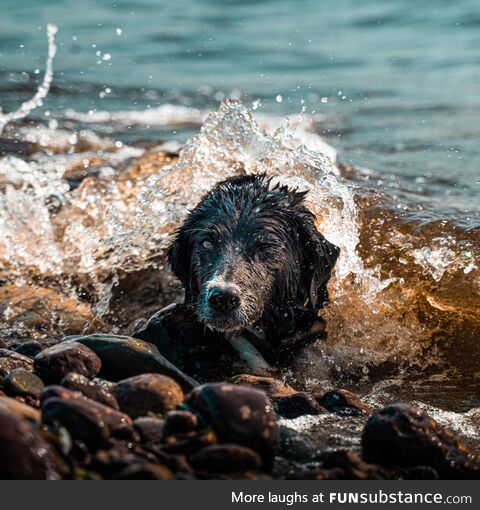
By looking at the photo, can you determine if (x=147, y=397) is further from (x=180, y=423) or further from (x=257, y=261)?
(x=257, y=261)

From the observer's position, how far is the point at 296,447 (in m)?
4.34

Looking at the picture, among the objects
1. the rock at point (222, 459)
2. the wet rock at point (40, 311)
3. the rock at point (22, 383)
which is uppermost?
the rock at point (22, 383)

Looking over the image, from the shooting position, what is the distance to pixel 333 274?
22.5 feet

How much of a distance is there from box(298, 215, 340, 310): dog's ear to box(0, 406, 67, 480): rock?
331cm

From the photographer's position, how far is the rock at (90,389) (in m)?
4.26

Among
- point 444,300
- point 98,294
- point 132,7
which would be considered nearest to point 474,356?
point 444,300

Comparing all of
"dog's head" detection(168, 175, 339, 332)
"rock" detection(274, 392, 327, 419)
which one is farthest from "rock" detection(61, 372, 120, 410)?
"dog's head" detection(168, 175, 339, 332)

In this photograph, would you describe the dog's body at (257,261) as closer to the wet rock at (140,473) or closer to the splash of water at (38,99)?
the wet rock at (140,473)

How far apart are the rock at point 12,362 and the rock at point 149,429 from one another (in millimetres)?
1189

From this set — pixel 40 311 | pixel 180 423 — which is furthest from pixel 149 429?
pixel 40 311

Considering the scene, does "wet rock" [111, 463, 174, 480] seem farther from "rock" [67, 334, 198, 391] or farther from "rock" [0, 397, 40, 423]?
"rock" [67, 334, 198, 391]

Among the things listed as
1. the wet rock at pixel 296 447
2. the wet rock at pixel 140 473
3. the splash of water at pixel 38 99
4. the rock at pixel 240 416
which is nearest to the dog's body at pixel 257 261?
the wet rock at pixel 296 447

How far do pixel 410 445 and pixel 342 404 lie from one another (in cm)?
104

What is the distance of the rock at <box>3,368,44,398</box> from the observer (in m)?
4.55
